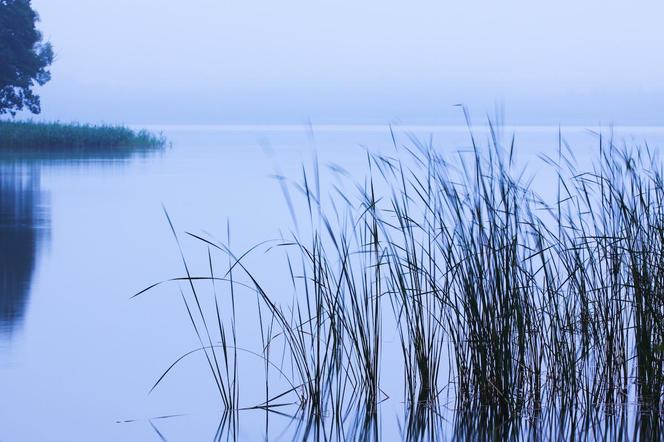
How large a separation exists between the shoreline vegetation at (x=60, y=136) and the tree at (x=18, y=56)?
2.18m

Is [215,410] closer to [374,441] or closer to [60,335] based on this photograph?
[374,441]

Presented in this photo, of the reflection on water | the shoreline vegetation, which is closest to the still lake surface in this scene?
the reflection on water

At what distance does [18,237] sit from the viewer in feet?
26.7

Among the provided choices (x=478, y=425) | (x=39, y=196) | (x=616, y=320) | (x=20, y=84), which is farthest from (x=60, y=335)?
(x=20, y=84)

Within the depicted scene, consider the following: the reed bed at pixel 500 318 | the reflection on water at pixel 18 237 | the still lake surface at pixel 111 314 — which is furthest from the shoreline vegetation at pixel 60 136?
the reed bed at pixel 500 318

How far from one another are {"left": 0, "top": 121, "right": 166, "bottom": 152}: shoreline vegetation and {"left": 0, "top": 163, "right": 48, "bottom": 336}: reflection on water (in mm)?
8836

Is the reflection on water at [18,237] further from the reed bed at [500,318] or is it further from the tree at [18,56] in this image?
the tree at [18,56]

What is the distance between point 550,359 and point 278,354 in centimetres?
137

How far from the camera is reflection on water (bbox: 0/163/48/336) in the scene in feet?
16.9

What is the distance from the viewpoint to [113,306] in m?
5.19

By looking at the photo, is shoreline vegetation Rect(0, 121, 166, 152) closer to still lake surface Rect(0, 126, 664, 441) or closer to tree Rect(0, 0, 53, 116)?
tree Rect(0, 0, 53, 116)

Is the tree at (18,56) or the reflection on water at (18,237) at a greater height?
the tree at (18,56)

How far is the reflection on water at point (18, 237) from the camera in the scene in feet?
16.9

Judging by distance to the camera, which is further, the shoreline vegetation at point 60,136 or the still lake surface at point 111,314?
the shoreline vegetation at point 60,136
